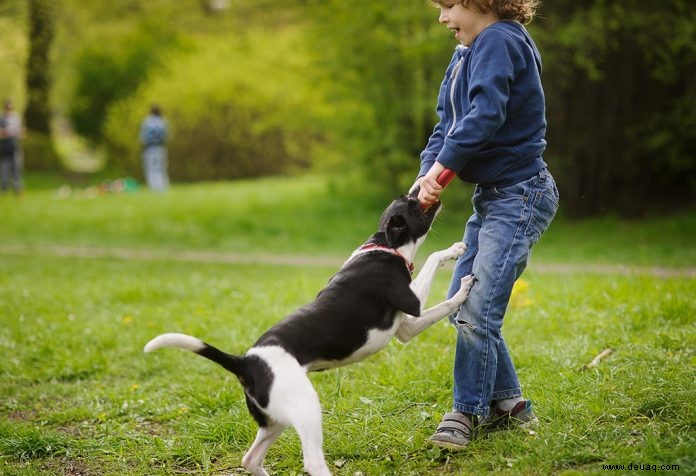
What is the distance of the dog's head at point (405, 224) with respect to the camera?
4.08 meters

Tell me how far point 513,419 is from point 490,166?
4.60 ft

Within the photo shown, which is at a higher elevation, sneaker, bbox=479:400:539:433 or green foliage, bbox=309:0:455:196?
green foliage, bbox=309:0:455:196

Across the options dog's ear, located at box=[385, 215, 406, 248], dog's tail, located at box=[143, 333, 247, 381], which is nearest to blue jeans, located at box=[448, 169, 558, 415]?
dog's ear, located at box=[385, 215, 406, 248]

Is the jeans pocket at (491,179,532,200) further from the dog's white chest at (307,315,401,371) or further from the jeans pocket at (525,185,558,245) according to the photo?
the dog's white chest at (307,315,401,371)

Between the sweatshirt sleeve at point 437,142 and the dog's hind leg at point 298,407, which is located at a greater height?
the sweatshirt sleeve at point 437,142

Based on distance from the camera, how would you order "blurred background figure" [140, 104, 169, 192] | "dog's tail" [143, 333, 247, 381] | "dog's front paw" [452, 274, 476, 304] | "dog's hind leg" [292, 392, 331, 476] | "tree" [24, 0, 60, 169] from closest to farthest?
"dog's hind leg" [292, 392, 331, 476] < "dog's tail" [143, 333, 247, 381] < "dog's front paw" [452, 274, 476, 304] < "tree" [24, 0, 60, 169] < "blurred background figure" [140, 104, 169, 192]

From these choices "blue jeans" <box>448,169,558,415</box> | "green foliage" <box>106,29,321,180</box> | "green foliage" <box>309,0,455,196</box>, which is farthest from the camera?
"green foliage" <box>106,29,321,180</box>

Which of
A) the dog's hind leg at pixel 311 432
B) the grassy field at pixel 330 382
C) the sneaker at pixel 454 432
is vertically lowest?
the grassy field at pixel 330 382

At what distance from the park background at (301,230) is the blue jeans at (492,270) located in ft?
1.08

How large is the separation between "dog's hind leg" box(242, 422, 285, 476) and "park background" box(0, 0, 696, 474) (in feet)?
1.07

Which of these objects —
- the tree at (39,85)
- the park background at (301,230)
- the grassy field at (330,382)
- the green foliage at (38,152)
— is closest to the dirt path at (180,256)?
the park background at (301,230)

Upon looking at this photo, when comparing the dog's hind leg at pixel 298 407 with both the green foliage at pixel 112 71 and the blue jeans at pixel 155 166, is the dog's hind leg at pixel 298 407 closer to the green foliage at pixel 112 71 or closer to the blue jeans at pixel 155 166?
the blue jeans at pixel 155 166

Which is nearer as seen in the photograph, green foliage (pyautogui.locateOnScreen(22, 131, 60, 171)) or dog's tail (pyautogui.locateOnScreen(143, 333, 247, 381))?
dog's tail (pyautogui.locateOnScreen(143, 333, 247, 381))

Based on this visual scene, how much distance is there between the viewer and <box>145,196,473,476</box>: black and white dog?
11.4 feet
